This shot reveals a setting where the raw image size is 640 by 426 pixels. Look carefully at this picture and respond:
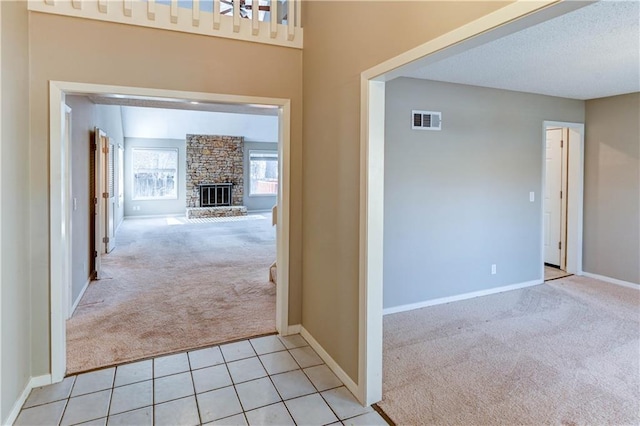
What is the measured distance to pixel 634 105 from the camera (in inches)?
172

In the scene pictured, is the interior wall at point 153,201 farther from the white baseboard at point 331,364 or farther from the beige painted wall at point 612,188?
the beige painted wall at point 612,188

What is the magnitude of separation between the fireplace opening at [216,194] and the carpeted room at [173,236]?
0.03m

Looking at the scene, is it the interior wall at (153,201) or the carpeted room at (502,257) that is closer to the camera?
the carpeted room at (502,257)

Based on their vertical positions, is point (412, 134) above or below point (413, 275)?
above

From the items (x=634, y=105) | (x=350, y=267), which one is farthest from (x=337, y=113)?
(x=634, y=105)

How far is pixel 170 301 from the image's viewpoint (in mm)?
3971

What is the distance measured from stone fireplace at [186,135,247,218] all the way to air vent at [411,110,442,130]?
8.55 metres

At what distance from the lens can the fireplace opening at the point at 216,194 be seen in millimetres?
11203

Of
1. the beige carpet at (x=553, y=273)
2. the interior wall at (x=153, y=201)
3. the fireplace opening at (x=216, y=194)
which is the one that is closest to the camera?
the beige carpet at (x=553, y=273)

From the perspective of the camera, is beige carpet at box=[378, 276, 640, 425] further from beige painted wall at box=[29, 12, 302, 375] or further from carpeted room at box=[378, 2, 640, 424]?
beige painted wall at box=[29, 12, 302, 375]

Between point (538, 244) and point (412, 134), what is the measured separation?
2321 millimetres

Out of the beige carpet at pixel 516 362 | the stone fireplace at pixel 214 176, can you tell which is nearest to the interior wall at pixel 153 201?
the stone fireplace at pixel 214 176

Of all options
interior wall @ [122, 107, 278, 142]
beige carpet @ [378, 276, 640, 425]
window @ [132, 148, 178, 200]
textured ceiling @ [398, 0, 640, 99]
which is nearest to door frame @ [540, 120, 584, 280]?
textured ceiling @ [398, 0, 640, 99]

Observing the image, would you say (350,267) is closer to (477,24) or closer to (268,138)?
(477,24)
